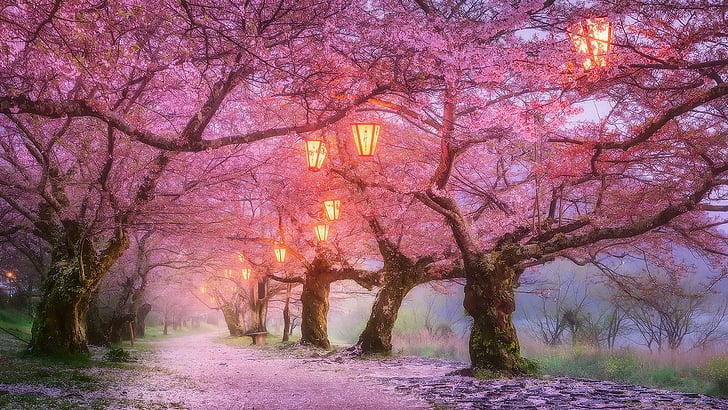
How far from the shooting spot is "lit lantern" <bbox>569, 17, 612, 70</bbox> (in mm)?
5781

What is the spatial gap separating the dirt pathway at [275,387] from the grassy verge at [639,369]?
16.1ft

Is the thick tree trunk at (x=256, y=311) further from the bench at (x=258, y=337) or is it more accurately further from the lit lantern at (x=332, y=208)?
the lit lantern at (x=332, y=208)

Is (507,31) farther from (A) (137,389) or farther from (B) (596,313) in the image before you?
(B) (596,313)

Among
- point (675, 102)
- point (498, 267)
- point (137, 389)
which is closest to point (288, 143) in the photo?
point (498, 267)

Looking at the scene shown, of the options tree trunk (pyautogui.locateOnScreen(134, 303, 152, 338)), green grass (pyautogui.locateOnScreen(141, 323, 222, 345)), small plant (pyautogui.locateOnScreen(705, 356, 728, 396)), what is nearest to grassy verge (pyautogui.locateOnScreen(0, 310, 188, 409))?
small plant (pyautogui.locateOnScreen(705, 356, 728, 396))

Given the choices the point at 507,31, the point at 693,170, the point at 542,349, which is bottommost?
the point at 542,349

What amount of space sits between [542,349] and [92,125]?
16803 millimetres

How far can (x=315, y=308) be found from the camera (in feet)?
61.5

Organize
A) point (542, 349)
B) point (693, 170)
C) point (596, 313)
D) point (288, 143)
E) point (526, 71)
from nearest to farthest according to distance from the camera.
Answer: point (526, 71)
point (693, 170)
point (288, 143)
point (542, 349)
point (596, 313)

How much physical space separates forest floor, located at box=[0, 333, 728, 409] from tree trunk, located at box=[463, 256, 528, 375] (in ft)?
2.27

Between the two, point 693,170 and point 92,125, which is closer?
point 693,170

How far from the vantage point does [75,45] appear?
5816 mm

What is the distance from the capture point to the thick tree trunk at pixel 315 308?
59.9ft

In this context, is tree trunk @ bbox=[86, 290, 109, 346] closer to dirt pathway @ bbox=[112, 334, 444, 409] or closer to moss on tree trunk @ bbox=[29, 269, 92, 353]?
moss on tree trunk @ bbox=[29, 269, 92, 353]
